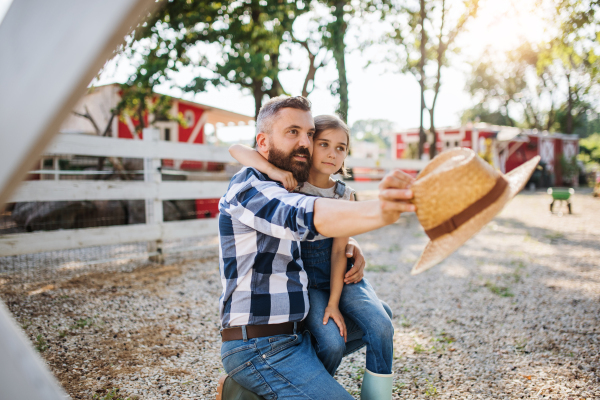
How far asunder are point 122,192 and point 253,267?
4009 mm

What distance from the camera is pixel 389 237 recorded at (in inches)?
338

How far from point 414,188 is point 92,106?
15763 mm

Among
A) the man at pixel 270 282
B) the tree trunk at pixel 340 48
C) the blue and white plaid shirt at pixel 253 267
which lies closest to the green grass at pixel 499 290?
the man at pixel 270 282

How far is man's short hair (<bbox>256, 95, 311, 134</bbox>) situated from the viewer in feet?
6.01

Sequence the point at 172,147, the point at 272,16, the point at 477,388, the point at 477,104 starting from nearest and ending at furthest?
1. the point at 477,388
2. the point at 172,147
3. the point at 272,16
4. the point at 477,104

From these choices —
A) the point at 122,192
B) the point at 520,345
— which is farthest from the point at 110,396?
the point at 122,192

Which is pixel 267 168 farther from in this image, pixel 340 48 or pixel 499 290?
pixel 340 48

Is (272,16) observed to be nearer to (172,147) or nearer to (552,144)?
(172,147)

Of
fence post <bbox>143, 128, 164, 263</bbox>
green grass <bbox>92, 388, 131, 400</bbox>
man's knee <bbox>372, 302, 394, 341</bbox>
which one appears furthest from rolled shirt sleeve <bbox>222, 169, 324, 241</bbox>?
fence post <bbox>143, 128, 164, 263</bbox>

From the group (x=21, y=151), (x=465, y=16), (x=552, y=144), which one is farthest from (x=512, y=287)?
(x=552, y=144)

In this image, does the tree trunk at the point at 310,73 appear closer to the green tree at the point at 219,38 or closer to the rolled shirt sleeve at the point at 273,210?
the green tree at the point at 219,38

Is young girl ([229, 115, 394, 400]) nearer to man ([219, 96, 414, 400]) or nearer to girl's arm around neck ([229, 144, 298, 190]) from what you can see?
girl's arm around neck ([229, 144, 298, 190])

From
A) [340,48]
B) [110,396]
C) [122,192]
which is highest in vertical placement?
[340,48]

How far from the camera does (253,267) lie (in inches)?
66.5
